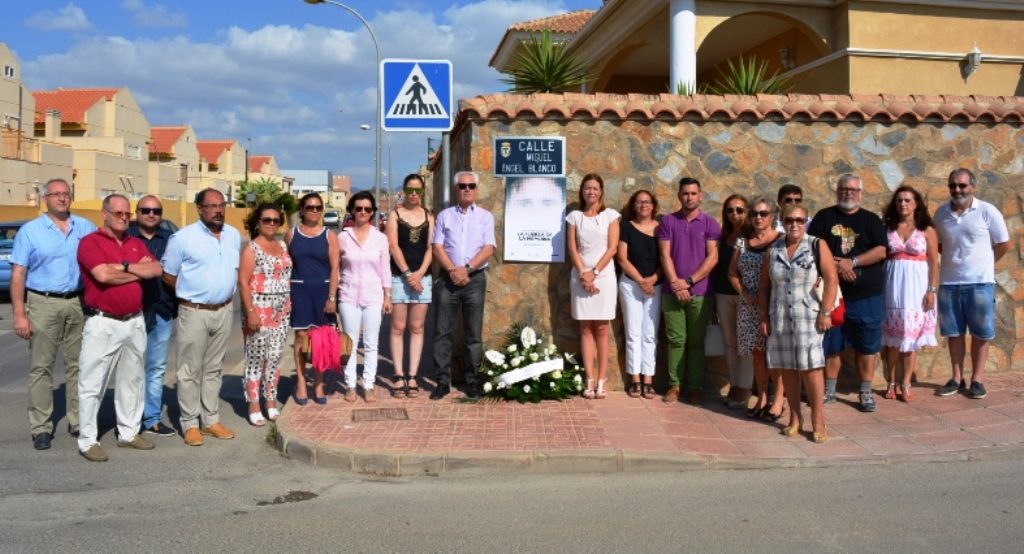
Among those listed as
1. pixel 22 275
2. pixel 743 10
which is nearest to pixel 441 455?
pixel 22 275

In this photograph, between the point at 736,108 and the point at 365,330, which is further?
the point at 736,108

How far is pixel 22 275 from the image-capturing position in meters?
6.18

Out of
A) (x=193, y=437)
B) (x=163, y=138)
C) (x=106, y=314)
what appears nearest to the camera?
(x=106, y=314)

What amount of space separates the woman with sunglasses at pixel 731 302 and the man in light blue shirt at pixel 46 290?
17.2 feet

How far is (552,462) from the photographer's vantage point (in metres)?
5.81

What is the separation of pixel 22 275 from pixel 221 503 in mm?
2529

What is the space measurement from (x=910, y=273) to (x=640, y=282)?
2.34 metres

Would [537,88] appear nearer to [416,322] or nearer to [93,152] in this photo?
[416,322]

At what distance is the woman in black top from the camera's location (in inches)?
294

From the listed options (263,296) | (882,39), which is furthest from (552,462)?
(882,39)

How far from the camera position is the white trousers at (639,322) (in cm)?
754

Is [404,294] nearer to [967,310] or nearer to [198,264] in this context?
[198,264]

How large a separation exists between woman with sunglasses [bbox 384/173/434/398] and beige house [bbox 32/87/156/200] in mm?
45065

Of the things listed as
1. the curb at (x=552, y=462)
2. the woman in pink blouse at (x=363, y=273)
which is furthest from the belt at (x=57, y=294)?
the curb at (x=552, y=462)
